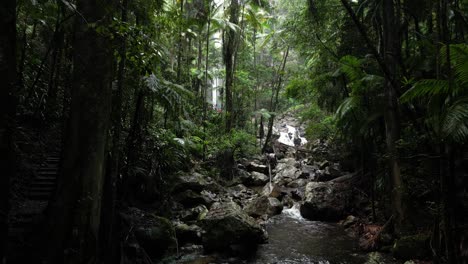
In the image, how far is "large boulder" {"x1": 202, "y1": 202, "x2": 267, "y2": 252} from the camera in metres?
6.20

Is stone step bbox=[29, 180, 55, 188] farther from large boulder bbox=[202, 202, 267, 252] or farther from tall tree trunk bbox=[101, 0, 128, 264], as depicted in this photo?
large boulder bbox=[202, 202, 267, 252]

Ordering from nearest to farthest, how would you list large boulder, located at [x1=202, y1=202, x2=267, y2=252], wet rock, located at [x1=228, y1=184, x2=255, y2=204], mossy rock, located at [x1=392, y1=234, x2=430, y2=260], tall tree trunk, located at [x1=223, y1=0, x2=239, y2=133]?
mossy rock, located at [x1=392, y1=234, x2=430, y2=260], large boulder, located at [x1=202, y1=202, x2=267, y2=252], wet rock, located at [x1=228, y1=184, x2=255, y2=204], tall tree trunk, located at [x1=223, y1=0, x2=239, y2=133]

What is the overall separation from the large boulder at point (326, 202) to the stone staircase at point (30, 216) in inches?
268

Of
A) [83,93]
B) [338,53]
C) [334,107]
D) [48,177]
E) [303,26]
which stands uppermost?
[303,26]

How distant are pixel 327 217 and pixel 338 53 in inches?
198

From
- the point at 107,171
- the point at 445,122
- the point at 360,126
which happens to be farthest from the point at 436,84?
the point at 107,171

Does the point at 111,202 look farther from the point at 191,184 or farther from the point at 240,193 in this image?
the point at 240,193

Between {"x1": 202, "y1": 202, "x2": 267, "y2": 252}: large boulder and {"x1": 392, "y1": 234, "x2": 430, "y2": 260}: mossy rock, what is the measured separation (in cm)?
274

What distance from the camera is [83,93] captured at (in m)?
3.79

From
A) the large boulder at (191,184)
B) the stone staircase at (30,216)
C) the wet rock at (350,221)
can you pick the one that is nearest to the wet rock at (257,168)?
the large boulder at (191,184)

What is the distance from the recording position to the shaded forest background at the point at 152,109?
3529 millimetres

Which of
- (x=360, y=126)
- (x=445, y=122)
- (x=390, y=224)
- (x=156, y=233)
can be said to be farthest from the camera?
(x=360, y=126)

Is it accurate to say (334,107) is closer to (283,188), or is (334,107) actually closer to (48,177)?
(283,188)

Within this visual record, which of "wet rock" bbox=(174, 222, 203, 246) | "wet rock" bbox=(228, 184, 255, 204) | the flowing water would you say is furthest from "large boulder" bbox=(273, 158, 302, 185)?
"wet rock" bbox=(174, 222, 203, 246)
